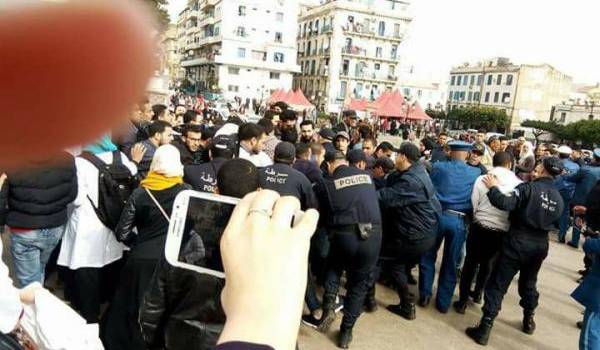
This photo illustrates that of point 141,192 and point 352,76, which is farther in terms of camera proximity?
point 352,76

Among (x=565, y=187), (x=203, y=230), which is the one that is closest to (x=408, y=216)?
(x=203, y=230)

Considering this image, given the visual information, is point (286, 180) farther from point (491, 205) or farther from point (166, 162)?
point (491, 205)

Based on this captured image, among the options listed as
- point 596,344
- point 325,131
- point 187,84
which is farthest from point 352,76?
point 596,344

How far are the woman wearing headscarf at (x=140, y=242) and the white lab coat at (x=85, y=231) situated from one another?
0.46 meters

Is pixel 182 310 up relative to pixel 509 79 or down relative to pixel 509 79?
down

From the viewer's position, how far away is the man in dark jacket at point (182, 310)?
2.28 m

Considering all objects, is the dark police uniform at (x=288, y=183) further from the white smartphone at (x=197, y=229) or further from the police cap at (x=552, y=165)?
the police cap at (x=552, y=165)

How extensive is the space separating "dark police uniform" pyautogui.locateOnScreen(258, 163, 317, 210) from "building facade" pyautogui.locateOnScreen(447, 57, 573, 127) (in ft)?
196

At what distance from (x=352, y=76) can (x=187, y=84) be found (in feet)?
74.5

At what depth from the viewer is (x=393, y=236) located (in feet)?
16.8

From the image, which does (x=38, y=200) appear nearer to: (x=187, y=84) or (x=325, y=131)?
(x=325, y=131)

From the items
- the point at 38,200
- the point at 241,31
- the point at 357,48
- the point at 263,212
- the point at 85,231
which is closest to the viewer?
the point at 263,212

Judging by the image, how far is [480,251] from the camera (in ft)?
17.2

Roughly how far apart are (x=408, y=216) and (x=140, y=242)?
289 cm
